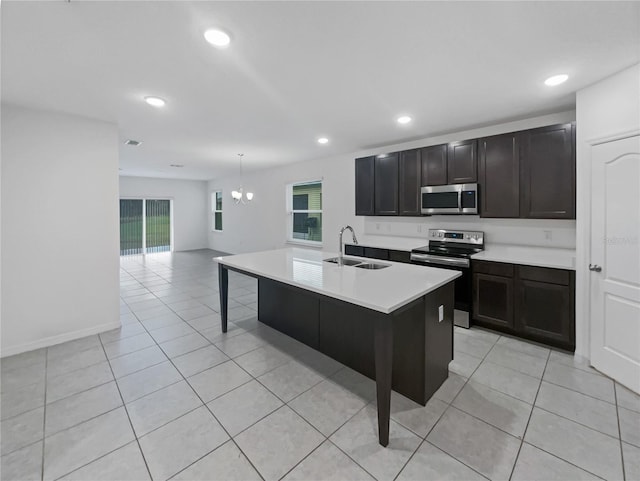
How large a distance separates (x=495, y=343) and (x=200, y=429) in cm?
283

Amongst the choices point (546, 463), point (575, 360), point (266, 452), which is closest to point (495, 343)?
point (575, 360)

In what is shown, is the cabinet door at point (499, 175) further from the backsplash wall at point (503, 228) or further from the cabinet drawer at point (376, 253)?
the cabinet drawer at point (376, 253)

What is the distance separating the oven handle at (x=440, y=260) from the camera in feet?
10.9

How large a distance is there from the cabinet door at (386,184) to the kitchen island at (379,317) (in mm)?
1745

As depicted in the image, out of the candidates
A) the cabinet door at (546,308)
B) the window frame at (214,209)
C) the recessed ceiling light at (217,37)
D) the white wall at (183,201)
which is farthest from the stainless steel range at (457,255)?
the white wall at (183,201)

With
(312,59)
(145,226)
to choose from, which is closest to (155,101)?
(312,59)

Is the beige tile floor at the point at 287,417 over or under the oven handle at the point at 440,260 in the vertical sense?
under

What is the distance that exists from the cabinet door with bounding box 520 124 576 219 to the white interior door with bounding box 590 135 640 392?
0.43 metres

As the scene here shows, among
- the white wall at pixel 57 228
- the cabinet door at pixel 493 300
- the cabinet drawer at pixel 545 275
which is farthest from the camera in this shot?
the cabinet door at pixel 493 300

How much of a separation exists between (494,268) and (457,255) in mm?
404

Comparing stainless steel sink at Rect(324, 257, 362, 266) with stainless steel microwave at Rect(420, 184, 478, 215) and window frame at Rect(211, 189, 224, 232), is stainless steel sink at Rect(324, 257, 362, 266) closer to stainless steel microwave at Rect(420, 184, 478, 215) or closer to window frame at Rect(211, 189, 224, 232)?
stainless steel microwave at Rect(420, 184, 478, 215)

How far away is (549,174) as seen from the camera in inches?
118

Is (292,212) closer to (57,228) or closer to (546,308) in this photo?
(57,228)

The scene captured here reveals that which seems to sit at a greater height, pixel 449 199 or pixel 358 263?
pixel 449 199
